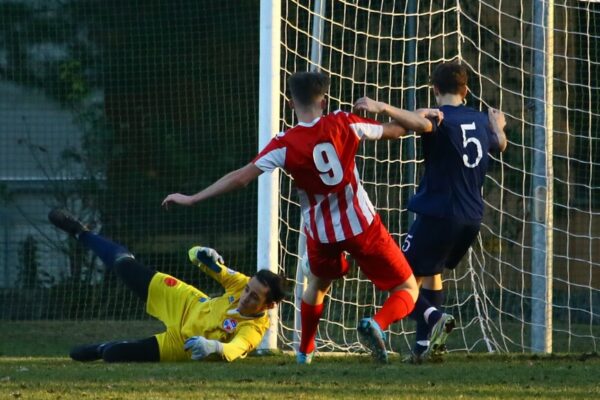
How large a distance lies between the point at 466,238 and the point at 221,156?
21.2 feet

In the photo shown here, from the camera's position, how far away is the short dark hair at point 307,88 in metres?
6.43

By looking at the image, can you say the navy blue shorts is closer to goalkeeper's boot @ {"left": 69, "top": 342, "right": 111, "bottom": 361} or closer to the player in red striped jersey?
the player in red striped jersey

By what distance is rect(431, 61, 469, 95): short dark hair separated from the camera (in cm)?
701

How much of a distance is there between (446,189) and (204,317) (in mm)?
1574

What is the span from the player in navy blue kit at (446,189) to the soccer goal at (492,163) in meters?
1.16

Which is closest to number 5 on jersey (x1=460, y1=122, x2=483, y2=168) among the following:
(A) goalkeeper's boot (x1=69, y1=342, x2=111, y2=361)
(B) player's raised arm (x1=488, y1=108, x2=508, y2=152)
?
(B) player's raised arm (x1=488, y1=108, x2=508, y2=152)

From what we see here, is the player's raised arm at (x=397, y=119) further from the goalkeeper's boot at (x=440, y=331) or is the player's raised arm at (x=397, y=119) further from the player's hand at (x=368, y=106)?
the goalkeeper's boot at (x=440, y=331)

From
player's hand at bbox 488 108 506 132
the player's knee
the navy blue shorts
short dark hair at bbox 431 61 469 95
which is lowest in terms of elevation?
the player's knee

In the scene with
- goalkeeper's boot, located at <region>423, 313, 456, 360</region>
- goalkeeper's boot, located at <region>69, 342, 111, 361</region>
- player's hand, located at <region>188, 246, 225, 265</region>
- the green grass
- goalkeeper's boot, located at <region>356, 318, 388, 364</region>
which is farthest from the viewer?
player's hand, located at <region>188, 246, 225, 265</region>

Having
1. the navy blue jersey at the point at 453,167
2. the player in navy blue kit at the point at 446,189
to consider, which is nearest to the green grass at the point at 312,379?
the player in navy blue kit at the point at 446,189

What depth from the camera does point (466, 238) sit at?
7051 millimetres

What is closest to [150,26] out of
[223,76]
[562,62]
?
[223,76]

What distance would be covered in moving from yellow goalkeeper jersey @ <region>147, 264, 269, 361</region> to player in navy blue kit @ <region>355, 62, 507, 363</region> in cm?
92

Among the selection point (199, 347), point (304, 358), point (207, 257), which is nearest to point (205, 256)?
point (207, 257)
